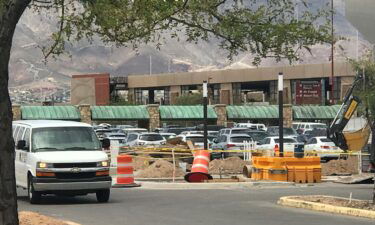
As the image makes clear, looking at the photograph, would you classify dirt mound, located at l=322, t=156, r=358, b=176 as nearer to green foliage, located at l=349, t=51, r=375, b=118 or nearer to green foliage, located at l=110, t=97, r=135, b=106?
green foliage, located at l=349, t=51, r=375, b=118

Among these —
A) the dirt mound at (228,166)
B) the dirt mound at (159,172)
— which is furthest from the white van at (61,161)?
the dirt mound at (228,166)

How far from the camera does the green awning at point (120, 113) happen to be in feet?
276

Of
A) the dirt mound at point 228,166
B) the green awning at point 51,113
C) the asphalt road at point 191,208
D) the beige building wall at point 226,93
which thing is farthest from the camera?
the beige building wall at point 226,93

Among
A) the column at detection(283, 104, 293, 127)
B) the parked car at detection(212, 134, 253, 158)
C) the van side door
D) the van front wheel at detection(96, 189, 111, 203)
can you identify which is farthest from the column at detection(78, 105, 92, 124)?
the van front wheel at detection(96, 189, 111, 203)

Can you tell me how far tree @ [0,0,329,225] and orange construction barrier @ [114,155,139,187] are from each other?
408 inches

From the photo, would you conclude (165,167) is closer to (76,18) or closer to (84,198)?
(84,198)

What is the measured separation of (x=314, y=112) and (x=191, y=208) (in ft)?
232

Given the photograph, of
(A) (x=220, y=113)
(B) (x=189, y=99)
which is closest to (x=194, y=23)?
(A) (x=220, y=113)

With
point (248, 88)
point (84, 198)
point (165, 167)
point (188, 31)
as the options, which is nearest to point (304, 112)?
point (248, 88)

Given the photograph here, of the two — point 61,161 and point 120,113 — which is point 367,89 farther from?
point 120,113

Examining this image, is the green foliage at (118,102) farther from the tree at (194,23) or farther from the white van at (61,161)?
the tree at (194,23)

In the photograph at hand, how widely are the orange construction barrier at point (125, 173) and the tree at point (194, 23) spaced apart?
10.4m

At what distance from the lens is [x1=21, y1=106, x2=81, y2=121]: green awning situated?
8038cm

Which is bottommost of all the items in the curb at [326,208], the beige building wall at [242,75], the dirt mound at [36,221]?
the curb at [326,208]
